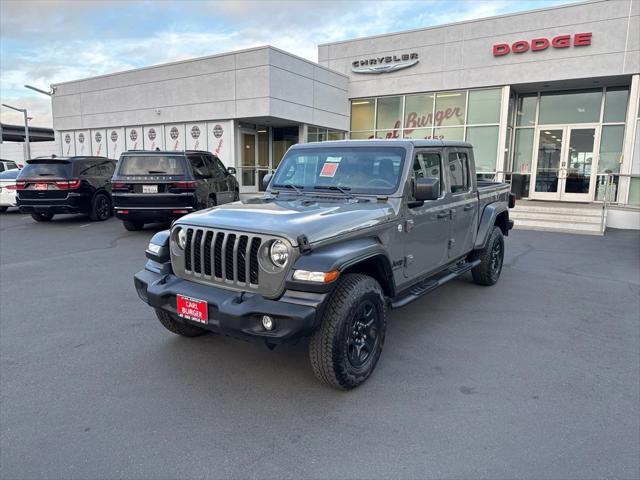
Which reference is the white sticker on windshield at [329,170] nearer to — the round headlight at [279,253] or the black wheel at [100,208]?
the round headlight at [279,253]

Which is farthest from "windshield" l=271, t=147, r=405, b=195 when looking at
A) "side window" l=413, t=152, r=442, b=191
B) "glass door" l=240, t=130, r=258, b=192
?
"glass door" l=240, t=130, r=258, b=192

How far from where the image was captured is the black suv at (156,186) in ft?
32.8

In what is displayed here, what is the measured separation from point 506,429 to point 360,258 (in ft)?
4.95

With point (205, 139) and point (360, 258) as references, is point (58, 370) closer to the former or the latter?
point (360, 258)

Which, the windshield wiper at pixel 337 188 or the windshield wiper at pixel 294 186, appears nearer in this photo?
the windshield wiper at pixel 337 188

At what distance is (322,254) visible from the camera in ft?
10.5

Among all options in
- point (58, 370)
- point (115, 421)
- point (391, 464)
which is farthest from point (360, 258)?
point (58, 370)

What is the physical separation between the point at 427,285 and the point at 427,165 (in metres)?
1.24

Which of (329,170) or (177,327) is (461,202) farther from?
(177,327)

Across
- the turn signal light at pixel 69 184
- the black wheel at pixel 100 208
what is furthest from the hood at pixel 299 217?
the black wheel at pixel 100 208

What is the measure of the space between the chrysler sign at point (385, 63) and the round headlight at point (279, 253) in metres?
17.2

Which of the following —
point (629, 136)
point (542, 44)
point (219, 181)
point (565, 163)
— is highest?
point (542, 44)

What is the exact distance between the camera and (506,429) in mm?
3014

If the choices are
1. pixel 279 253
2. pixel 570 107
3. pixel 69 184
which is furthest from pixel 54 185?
pixel 570 107
